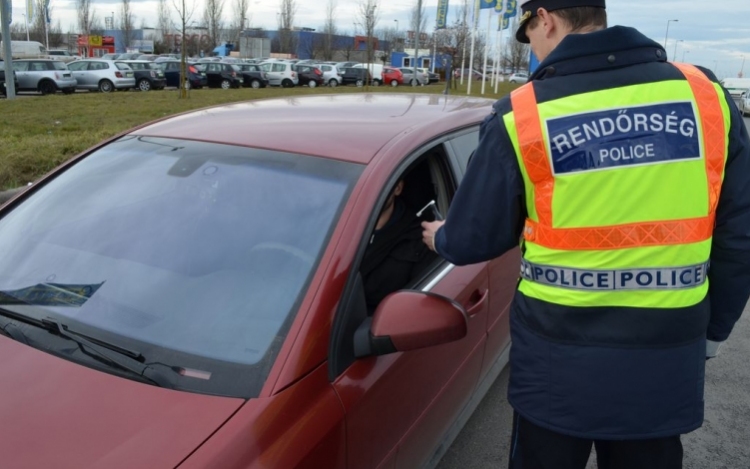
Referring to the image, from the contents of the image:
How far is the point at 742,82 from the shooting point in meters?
37.3

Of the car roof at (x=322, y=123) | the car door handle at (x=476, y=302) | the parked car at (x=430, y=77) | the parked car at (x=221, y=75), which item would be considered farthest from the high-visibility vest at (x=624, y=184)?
the parked car at (x=430, y=77)

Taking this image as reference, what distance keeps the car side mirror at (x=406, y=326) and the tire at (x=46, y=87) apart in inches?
1054

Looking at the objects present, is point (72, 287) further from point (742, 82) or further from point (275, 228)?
point (742, 82)

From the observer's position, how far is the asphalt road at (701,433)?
3118 mm

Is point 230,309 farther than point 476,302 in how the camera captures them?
No

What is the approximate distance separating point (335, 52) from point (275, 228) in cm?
7013

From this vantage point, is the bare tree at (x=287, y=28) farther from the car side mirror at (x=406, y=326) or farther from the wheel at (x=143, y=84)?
the car side mirror at (x=406, y=326)

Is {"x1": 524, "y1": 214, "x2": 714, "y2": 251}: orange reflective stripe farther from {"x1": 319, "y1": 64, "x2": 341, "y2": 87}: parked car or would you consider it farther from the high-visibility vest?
{"x1": 319, "y1": 64, "x2": 341, "y2": 87}: parked car

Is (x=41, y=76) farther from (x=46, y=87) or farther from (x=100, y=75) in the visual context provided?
(x=100, y=75)

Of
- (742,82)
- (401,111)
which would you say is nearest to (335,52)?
(742,82)

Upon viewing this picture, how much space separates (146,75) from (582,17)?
30.3m

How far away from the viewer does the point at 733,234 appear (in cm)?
177

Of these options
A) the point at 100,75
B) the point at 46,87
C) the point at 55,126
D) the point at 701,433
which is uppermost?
the point at 100,75

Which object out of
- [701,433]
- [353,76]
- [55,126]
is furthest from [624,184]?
[353,76]
